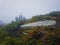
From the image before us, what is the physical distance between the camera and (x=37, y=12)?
2.86 metres

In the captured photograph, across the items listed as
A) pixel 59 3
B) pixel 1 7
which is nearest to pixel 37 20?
pixel 59 3

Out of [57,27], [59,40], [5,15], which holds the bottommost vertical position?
[59,40]

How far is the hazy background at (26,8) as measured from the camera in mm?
2842

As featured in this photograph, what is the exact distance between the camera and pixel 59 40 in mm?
2371

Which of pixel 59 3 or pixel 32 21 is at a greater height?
pixel 59 3

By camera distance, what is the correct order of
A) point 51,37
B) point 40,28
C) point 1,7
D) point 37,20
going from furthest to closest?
point 1,7
point 37,20
point 40,28
point 51,37

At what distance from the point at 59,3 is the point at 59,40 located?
80 centimetres

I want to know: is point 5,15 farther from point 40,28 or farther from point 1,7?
point 40,28

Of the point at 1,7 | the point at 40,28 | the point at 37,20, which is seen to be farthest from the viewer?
the point at 1,7

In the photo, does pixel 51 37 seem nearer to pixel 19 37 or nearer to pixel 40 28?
pixel 40 28

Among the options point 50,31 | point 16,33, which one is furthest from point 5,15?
point 50,31

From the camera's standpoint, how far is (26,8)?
9.37 ft

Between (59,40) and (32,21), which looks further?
(32,21)

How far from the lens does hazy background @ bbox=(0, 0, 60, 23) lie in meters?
2.84
